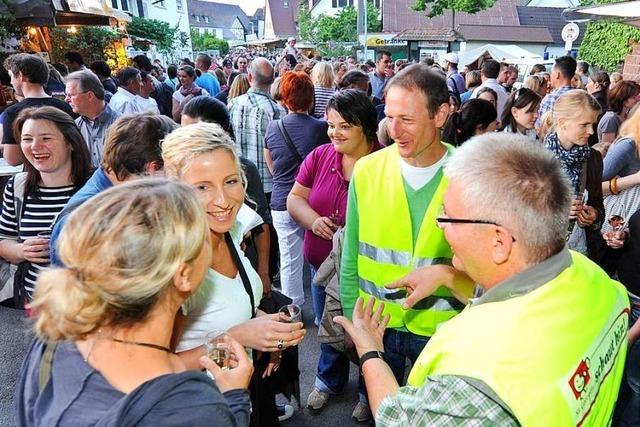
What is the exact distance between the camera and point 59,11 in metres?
8.69

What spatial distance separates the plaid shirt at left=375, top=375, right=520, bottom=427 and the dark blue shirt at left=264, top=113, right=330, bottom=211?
2770mm

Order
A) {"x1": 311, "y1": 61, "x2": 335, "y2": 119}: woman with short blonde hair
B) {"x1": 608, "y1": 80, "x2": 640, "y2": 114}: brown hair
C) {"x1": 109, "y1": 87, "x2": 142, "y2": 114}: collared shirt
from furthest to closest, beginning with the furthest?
{"x1": 311, "y1": 61, "x2": 335, "y2": 119}: woman with short blonde hair < {"x1": 608, "y1": 80, "x2": 640, "y2": 114}: brown hair < {"x1": 109, "y1": 87, "x2": 142, "y2": 114}: collared shirt

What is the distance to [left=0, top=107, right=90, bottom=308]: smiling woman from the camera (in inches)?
99.6

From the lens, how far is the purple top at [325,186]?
2887mm

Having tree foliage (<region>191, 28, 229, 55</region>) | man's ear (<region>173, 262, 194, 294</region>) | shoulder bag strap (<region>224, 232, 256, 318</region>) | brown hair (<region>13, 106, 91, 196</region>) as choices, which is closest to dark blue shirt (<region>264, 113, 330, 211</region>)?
brown hair (<region>13, 106, 91, 196</region>)

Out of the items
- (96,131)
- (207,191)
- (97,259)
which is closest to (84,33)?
(96,131)

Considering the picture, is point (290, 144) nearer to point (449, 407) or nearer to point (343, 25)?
point (449, 407)

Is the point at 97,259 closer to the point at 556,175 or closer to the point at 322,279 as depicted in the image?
the point at 556,175

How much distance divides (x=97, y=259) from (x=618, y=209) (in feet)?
11.3

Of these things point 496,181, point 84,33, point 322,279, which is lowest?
point 322,279

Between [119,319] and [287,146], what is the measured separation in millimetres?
2828

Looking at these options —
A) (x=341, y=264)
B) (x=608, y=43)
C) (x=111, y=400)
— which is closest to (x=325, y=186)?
(x=341, y=264)

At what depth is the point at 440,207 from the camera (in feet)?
6.67

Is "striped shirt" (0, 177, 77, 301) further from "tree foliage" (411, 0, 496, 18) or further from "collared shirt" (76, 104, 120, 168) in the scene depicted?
"tree foliage" (411, 0, 496, 18)
